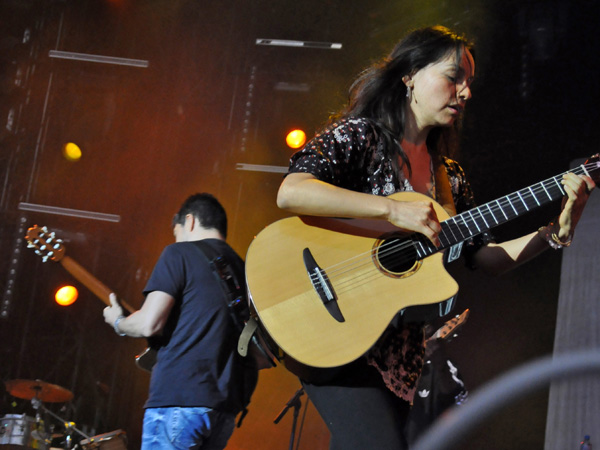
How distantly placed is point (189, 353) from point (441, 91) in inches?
65.7

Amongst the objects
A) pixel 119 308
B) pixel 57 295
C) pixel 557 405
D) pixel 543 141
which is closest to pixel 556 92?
pixel 543 141

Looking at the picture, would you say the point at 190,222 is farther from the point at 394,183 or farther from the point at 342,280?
the point at 342,280

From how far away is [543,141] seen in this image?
219 inches

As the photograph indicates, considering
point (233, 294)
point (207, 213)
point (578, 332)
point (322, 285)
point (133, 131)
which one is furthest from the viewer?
point (133, 131)

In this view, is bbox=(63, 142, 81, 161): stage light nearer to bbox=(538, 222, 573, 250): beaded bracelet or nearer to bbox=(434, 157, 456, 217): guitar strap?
bbox=(434, 157, 456, 217): guitar strap

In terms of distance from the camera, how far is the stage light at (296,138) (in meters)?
6.32

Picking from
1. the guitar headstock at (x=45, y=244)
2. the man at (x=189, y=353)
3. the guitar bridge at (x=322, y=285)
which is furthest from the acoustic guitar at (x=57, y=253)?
the guitar bridge at (x=322, y=285)

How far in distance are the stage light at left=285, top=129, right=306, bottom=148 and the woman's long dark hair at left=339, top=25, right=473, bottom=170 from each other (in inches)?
156

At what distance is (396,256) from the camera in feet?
6.35

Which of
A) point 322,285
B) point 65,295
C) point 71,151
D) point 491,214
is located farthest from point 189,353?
point 71,151

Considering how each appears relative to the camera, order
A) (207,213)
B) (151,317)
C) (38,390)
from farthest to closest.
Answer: (38,390), (207,213), (151,317)

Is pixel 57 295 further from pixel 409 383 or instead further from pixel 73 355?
pixel 409 383

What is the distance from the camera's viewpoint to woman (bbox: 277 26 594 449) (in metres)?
1.76

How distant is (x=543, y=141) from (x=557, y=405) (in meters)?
2.35
